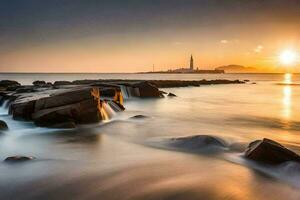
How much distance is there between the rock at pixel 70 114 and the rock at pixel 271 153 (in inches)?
376

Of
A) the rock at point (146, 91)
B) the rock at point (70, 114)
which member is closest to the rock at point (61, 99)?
the rock at point (70, 114)

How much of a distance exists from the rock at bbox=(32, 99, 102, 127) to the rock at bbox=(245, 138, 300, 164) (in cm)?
956

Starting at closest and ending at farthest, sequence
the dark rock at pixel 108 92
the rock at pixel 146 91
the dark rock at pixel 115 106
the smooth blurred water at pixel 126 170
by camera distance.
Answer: the smooth blurred water at pixel 126 170 → the dark rock at pixel 115 106 → the dark rock at pixel 108 92 → the rock at pixel 146 91

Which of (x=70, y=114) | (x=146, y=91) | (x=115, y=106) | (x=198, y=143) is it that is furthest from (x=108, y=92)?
(x=198, y=143)

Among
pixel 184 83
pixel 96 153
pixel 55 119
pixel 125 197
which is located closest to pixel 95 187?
pixel 125 197

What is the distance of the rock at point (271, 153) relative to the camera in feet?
29.6

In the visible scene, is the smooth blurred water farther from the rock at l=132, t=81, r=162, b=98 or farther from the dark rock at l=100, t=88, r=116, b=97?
the rock at l=132, t=81, r=162, b=98

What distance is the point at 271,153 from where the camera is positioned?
9.26 meters

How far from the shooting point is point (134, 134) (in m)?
15.1

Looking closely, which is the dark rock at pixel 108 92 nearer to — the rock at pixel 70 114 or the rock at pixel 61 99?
the rock at pixel 70 114

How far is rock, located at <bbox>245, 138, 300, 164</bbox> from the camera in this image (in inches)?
355

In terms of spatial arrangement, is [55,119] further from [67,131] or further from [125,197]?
[125,197]

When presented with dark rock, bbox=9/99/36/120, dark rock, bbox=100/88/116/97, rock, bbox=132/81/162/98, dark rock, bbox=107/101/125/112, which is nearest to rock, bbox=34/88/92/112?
dark rock, bbox=9/99/36/120

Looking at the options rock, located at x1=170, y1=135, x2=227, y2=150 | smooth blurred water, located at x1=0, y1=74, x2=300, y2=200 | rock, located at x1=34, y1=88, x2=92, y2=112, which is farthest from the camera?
rock, located at x1=34, y1=88, x2=92, y2=112
